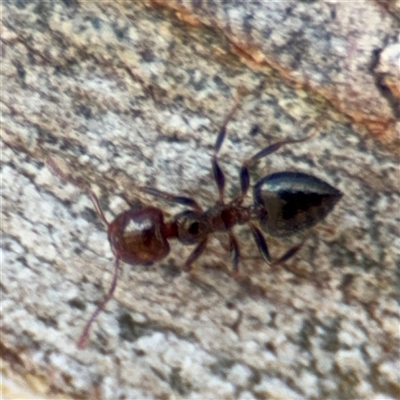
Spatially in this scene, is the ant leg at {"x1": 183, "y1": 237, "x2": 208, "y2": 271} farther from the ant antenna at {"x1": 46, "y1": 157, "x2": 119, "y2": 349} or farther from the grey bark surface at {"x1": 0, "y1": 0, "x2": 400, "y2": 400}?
the ant antenna at {"x1": 46, "y1": 157, "x2": 119, "y2": 349}

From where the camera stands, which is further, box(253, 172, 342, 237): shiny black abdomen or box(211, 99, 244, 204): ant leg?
box(211, 99, 244, 204): ant leg

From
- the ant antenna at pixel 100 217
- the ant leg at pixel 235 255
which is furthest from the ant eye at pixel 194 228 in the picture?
the ant antenna at pixel 100 217

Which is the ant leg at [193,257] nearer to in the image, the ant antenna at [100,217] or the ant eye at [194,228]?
the ant eye at [194,228]

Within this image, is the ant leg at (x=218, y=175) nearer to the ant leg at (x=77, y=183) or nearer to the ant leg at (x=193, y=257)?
the ant leg at (x=193, y=257)

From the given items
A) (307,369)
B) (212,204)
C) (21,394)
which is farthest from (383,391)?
(21,394)

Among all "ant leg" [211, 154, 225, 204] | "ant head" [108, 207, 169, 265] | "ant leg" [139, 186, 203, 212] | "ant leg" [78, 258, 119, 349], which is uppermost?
"ant leg" [211, 154, 225, 204]

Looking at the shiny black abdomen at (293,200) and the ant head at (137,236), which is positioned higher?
the shiny black abdomen at (293,200)

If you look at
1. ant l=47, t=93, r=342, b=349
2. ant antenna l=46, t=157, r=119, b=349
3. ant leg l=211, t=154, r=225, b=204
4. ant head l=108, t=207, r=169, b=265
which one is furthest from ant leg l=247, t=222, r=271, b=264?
ant antenna l=46, t=157, r=119, b=349

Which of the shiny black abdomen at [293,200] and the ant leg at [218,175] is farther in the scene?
the ant leg at [218,175]

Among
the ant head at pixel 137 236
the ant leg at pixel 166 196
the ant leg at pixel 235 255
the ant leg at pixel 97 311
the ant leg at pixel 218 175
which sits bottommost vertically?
the ant leg at pixel 97 311
